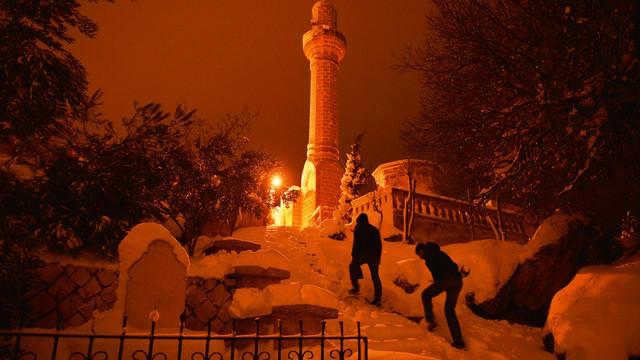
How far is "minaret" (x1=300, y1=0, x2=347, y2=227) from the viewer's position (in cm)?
2927

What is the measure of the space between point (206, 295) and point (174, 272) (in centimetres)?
196

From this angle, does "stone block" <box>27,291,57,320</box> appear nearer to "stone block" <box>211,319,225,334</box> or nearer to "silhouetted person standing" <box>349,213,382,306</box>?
"stone block" <box>211,319,225,334</box>

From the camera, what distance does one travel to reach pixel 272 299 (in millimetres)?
6422

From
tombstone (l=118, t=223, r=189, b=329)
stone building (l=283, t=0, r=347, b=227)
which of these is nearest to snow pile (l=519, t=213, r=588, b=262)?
tombstone (l=118, t=223, r=189, b=329)

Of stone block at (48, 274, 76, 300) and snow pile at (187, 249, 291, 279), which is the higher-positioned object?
snow pile at (187, 249, 291, 279)

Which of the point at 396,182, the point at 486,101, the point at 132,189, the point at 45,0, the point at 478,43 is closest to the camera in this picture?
the point at 45,0

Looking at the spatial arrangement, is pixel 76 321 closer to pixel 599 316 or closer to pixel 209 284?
pixel 209 284

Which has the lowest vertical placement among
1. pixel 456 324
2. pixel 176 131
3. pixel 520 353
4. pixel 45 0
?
pixel 520 353

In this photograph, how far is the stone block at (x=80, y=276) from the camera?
6789mm

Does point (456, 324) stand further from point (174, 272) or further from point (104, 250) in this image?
point (104, 250)

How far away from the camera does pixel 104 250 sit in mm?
7352

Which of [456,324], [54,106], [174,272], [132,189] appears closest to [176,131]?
[132,189]

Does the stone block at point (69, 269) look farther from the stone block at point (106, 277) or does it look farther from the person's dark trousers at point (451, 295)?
the person's dark trousers at point (451, 295)

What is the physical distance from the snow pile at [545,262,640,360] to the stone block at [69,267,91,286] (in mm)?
7549
